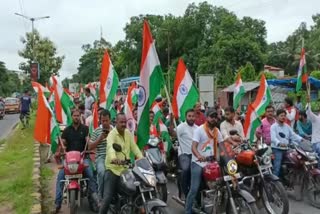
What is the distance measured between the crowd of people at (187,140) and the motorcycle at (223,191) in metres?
0.15

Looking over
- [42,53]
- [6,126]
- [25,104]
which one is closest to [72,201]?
[25,104]

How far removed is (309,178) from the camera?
26.6 feet

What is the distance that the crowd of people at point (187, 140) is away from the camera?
6117mm

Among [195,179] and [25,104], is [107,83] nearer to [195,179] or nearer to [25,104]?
[195,179]

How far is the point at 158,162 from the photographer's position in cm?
798

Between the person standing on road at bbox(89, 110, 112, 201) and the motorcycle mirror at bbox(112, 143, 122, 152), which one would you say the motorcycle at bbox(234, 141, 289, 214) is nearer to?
the person standing on road at bbox(89, 110, 112, 201)

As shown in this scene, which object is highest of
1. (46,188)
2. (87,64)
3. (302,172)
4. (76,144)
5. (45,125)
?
(87,64)

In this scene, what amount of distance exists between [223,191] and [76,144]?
2605 millimetres

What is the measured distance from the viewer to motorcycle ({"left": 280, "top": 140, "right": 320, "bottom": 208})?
26.5 feet

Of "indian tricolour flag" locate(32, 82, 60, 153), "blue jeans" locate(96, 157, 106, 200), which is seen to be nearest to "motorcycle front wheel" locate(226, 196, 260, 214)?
"blue jeans" locate(96, 157, 106, 200)

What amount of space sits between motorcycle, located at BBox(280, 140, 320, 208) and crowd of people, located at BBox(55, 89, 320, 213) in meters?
0.15

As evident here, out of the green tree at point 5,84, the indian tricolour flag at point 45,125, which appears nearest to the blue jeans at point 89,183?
the indian tricolour flag at point 45,125

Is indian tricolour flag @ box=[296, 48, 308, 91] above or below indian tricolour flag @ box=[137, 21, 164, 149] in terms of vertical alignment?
above

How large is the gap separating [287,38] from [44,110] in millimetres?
66732
